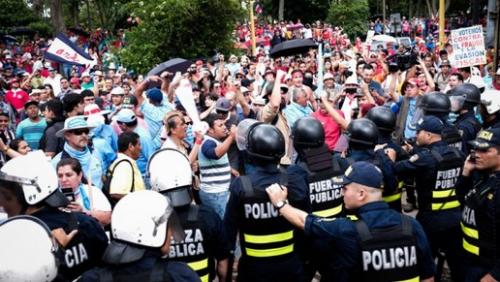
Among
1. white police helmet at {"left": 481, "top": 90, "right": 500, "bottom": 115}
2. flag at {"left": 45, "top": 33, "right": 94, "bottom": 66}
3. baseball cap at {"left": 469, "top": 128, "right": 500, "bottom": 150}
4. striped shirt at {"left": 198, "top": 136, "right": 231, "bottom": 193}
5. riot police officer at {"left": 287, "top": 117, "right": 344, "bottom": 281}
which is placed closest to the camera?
baseball cap at {"left": 469, "top": 128, "right": 500, "bottom": 150}

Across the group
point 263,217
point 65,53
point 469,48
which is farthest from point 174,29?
point 263,217

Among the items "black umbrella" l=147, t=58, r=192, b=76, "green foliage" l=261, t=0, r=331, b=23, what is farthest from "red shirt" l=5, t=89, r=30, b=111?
"green foliage" l=261, t=0, r=331, b=23

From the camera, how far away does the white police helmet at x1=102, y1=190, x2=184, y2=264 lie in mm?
2803

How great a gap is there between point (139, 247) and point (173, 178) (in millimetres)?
1026

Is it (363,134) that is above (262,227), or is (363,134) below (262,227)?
above

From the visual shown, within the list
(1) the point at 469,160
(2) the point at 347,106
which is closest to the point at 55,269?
(1) the point at 469,160

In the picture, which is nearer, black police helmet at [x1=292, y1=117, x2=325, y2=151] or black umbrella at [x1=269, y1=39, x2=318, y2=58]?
black police helmet at [x1=292, y1=117, x2=325, y2=151]

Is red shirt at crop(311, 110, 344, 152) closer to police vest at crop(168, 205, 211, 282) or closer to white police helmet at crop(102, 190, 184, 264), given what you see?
police vest at crop(168, 205, 211, 282)

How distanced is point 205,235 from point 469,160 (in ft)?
8.07

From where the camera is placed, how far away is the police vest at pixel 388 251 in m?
3.43

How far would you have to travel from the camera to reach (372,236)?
342 centimetres

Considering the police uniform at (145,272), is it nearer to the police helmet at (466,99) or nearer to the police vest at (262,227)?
the police vest at (262,227)

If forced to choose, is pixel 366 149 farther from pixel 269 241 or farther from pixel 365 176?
pixel 365 176

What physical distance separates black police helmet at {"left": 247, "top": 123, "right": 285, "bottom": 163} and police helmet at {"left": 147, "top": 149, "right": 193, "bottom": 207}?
68cm
